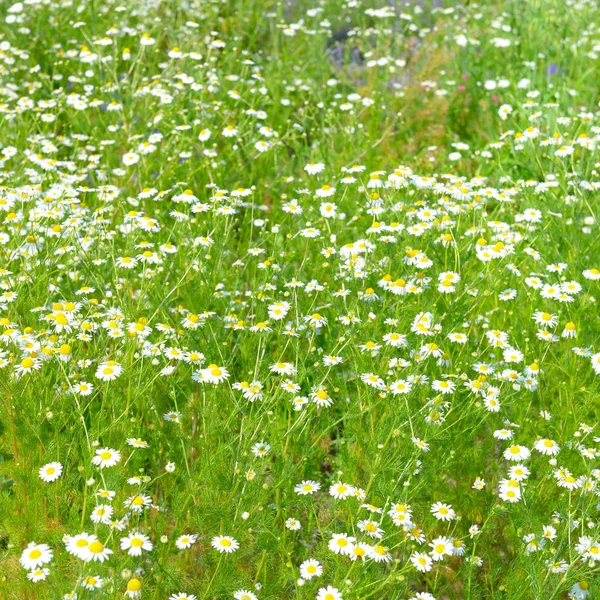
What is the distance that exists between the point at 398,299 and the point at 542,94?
9.93 ft

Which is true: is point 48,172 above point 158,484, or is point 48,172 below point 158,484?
above

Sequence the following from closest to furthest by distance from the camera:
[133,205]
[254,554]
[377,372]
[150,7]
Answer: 1. [254,554]
2. [377,372]
3. [133,205]
4. [150,7]

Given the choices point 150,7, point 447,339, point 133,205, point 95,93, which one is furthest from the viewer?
point 150,7

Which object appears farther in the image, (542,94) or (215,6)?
(215,6)

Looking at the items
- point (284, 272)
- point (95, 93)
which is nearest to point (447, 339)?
point (284, 272)

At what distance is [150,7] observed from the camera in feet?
20.4

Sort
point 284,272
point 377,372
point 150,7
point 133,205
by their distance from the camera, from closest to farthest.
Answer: point 377,372
point 284,272
point 133,205
point 150,7

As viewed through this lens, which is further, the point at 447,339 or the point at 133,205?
the point at 133,205

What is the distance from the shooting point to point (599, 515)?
2572 mm

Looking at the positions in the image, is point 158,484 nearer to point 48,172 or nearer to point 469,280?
point 469,280

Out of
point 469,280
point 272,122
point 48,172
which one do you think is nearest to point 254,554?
→ point 469,280

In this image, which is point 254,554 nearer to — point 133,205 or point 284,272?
point 284,272

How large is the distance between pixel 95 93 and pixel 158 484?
3239 mm

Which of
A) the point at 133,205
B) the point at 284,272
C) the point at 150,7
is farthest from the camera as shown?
the point at 150,7
